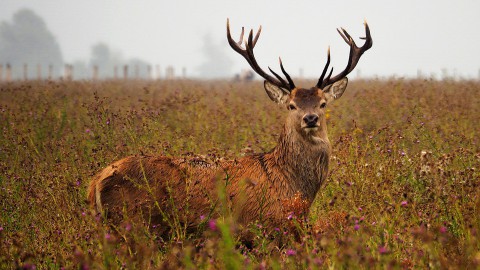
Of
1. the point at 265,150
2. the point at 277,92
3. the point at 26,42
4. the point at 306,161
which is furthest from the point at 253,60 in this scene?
the point at 26,42

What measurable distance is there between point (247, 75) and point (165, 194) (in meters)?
27.5

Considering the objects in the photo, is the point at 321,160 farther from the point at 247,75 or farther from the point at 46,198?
the point at 247,75

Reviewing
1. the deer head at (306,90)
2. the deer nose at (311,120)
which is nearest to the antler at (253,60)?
the deer head at (306,90)

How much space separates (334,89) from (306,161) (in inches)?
40.8

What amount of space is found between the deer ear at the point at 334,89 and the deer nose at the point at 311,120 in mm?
697

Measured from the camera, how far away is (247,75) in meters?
32.0

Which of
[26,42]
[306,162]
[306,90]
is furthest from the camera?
[26,42]

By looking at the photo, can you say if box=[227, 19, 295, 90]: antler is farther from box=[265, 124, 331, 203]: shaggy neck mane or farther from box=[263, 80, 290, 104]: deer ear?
box=[265, 124, 331, 203]: shaggy neck mane

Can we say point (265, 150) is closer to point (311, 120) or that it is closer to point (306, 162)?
point (306, 162)

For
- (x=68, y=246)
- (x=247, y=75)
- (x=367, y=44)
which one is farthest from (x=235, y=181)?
(x=247, y=75)

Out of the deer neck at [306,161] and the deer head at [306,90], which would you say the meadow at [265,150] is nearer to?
the deer neck at [306,161]

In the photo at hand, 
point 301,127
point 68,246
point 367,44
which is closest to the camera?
point 68,246

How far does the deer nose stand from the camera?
4.97m

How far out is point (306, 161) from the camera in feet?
16.7
